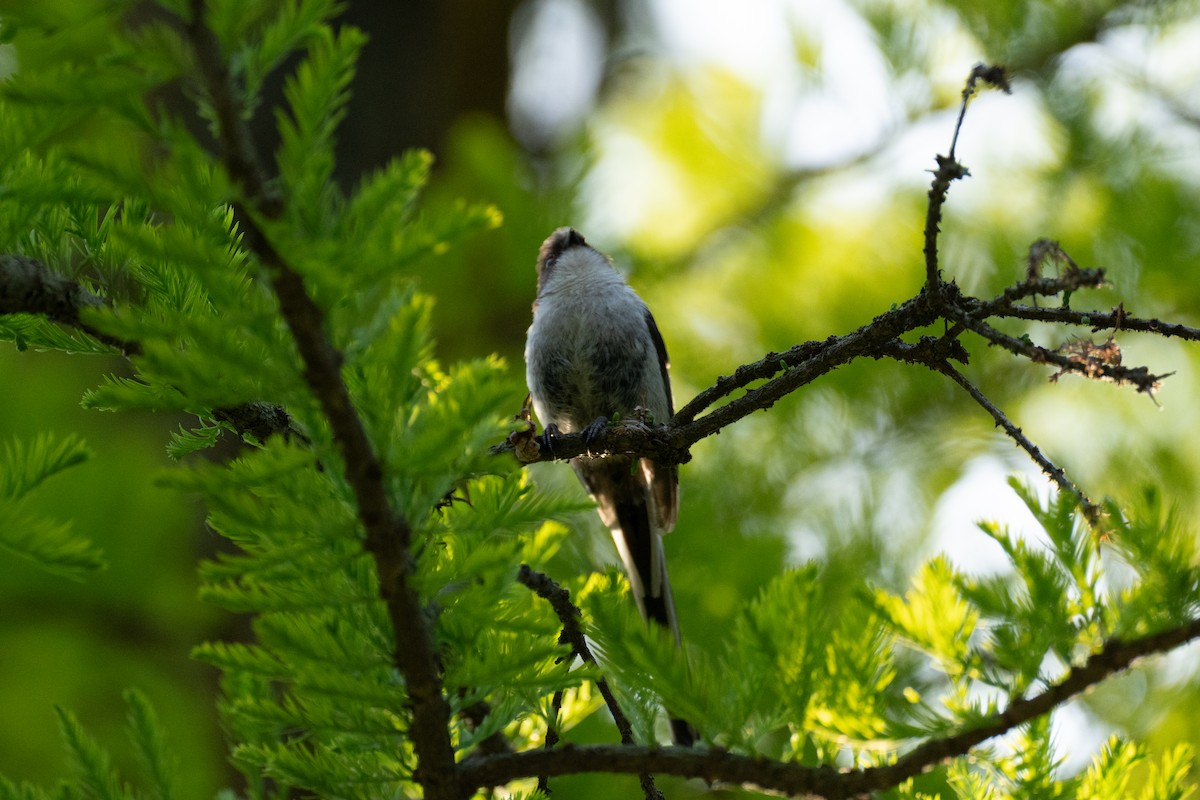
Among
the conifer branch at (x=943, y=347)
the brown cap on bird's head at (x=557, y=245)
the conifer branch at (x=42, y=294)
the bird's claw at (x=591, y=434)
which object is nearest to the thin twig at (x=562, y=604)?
the conifer branch at (x=943, y=347)

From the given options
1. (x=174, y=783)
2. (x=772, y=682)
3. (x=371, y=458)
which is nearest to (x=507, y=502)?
(x=371, y=458)

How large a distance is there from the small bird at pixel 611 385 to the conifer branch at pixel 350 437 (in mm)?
2281

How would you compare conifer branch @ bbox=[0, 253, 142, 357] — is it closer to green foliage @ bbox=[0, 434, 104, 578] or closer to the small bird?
green foliage @ bbox=[0, 434, 104, 578]

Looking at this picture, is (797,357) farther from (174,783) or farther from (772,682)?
(174,783)

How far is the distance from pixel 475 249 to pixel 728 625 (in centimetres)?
216

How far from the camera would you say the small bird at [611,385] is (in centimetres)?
377

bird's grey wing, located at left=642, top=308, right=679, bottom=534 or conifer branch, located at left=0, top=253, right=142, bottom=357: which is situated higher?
bird's grey wing, located at left=642, top=308, right=679, bottom=534

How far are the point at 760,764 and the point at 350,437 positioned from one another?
2.32ft

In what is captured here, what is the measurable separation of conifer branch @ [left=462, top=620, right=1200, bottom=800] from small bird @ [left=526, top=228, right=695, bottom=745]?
227 cm

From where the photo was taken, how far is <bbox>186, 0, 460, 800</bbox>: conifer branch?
113cm

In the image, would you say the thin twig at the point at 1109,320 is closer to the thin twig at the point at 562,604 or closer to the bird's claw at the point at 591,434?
the thin twig at the point at 562,604

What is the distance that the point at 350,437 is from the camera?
1.22 meters

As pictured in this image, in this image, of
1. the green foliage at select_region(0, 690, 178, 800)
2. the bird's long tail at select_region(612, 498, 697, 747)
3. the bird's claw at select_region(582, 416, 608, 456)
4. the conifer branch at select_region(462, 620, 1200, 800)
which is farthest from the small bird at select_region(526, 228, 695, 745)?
the conifer branch at select_region(462, 620, 1200, 800)

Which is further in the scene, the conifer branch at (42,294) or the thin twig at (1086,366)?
the conifer branch at (42,294)
